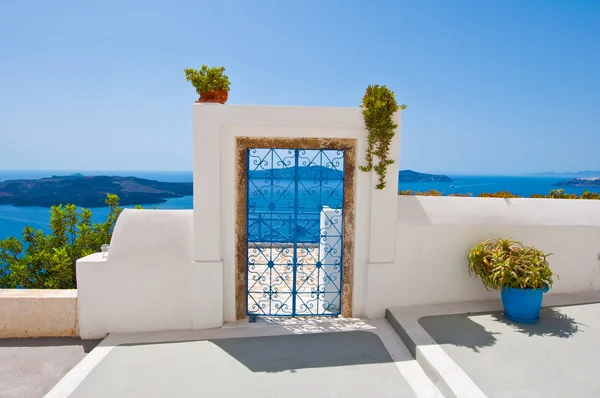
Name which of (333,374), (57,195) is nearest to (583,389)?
(333,374)

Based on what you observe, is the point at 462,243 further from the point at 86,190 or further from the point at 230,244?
the point at 86,190

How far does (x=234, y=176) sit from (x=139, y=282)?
181cm

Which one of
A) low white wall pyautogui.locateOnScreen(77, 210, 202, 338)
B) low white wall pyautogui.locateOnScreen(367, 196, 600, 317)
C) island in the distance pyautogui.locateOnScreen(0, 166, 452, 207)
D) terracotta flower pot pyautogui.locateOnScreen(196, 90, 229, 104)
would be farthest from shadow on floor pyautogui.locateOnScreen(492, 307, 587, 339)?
terracotta flower pot pyautogui.locateOnScreen(196, 90, 229, 104)

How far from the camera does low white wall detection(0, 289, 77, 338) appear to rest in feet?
14.9

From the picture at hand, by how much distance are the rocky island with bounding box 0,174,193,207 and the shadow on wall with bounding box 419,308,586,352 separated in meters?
Result: 6.48

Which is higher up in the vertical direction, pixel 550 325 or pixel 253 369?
pixel 550 325

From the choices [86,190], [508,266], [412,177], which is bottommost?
[508,266]

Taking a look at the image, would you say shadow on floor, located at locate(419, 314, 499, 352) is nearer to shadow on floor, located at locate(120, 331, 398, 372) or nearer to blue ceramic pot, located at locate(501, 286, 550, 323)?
blue ceramic pot, located at locate(501, 286, 550, 323)

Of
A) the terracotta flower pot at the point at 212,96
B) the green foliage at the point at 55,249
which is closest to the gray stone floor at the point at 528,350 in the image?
the terracotta flower pot at the point at 212,96

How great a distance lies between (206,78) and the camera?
4562 millimetres

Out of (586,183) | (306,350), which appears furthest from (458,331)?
(586,183)

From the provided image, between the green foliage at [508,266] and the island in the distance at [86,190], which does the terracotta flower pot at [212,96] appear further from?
the island in the distance at [86,190]

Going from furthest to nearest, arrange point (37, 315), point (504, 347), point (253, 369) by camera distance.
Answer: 1. point (37, 315)
2. point (504, 347)
3. point (253, 369)

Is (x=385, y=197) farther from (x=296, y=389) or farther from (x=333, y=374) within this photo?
(x=296, y=389)
